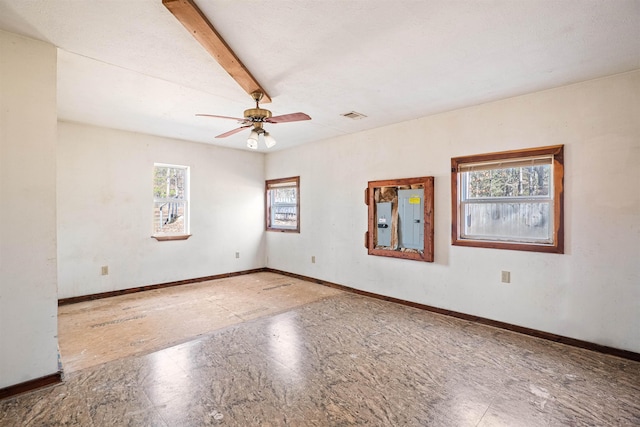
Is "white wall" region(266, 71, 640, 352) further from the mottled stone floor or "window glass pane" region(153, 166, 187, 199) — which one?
"window glass pane" region(153, 166, 187, 199)

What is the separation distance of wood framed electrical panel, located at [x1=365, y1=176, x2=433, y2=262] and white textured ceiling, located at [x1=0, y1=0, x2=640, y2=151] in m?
1.08

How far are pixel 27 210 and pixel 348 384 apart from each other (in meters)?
2.64

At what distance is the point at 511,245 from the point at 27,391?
4.34 meters

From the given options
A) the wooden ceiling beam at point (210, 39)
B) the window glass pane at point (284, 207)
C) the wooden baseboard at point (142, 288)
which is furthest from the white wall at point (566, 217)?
the wooden baseboard at point (142, 288)

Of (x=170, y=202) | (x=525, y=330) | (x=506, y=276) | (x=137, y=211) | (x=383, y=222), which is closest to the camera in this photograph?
(x=525, y=330)

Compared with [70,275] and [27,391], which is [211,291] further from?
[27,391]

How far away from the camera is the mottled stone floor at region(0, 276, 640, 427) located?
6.20 ft

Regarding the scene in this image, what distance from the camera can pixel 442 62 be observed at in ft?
8.21

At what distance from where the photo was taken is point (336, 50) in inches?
91.4

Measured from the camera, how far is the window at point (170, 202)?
199 inches

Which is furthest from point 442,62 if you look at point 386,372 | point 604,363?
point 604,363

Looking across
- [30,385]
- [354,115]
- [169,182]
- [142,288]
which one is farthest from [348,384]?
[169,182]

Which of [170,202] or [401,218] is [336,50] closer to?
[401,218]

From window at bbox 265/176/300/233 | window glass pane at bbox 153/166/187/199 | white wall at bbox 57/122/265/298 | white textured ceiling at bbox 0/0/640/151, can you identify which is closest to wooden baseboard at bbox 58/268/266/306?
white wall at bbox 57/122/265/298
